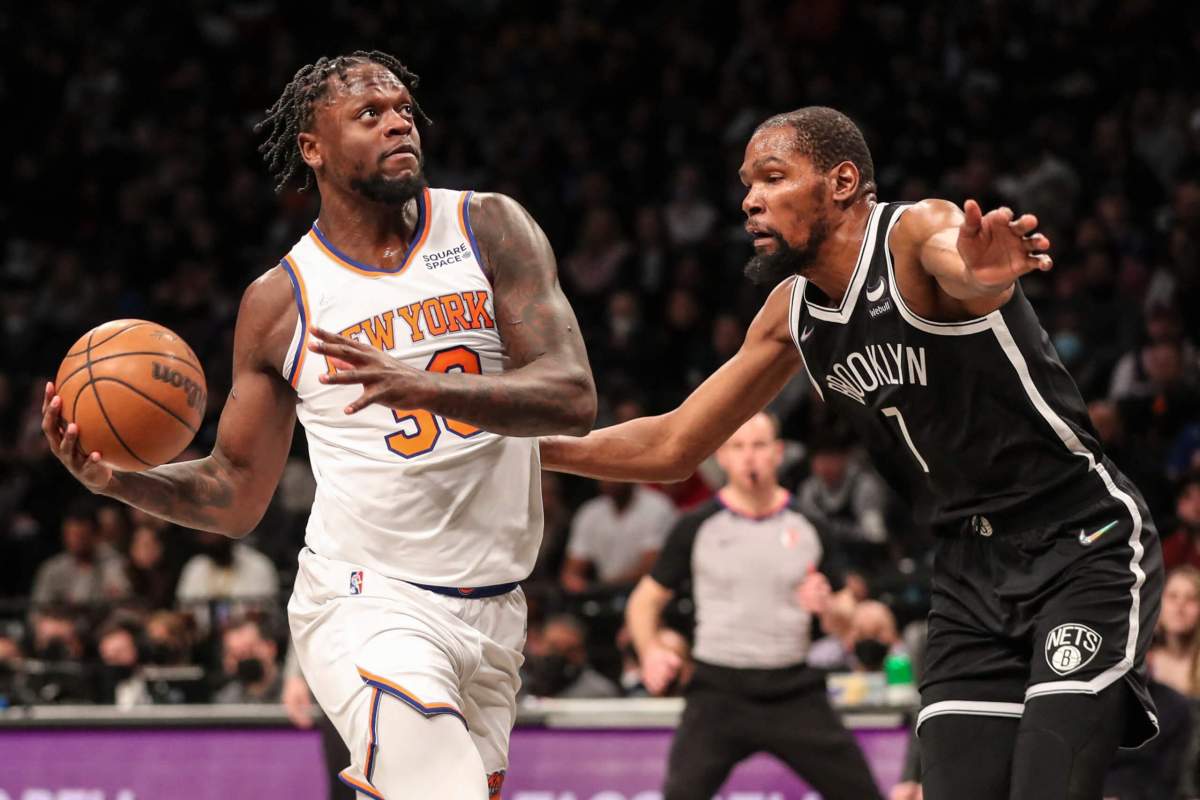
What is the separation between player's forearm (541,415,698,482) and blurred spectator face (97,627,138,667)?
533 cm

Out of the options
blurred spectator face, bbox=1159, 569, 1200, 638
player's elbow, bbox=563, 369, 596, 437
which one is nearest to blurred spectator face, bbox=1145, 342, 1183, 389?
blurred spectator face, bbox=1159, 569, 1200, 638

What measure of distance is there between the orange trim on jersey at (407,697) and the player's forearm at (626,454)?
0.99 metres

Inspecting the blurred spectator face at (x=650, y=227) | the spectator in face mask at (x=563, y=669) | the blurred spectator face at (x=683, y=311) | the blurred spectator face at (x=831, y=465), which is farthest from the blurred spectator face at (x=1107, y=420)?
the blurred spectator face at (x=650, y=227)

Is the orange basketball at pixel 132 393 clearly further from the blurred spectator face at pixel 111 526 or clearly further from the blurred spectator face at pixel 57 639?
the blurred spectator face at pixel 111 526

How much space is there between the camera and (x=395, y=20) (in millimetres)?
15625

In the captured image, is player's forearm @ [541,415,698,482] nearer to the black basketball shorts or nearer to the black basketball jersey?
the black basketball jersey

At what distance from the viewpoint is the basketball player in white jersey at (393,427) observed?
13.2 ft

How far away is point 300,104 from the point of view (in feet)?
14.2

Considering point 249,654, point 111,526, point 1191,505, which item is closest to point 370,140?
point 249,654

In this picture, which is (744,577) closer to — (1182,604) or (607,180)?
(1182,604)

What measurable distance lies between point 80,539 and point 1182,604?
7.33 meters

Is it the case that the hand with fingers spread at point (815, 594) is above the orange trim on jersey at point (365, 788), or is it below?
above

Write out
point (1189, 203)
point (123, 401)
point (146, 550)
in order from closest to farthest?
point (123, 401) < point (1189, 203) < point (146, 550)

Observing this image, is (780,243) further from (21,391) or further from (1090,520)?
(21,391)
